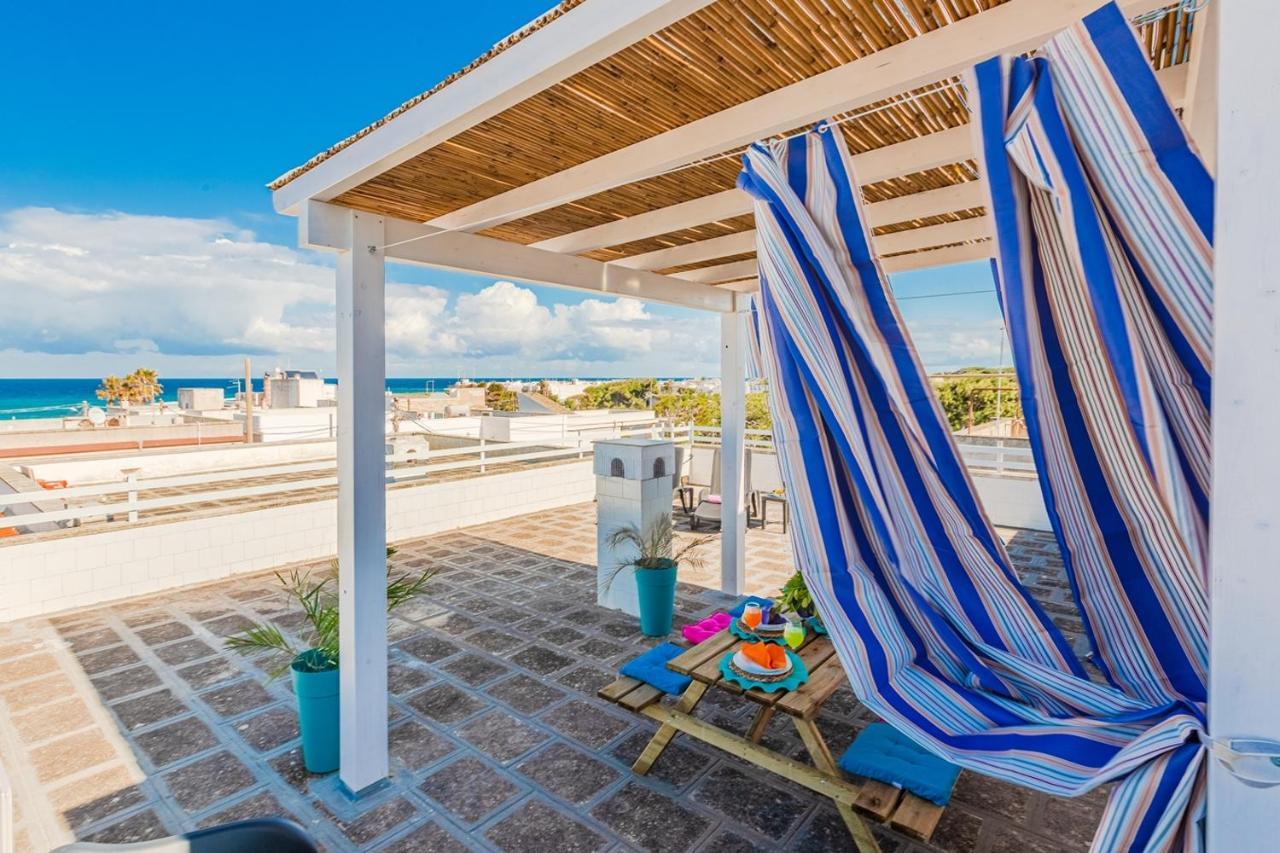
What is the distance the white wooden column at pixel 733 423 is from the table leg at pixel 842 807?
2.84m

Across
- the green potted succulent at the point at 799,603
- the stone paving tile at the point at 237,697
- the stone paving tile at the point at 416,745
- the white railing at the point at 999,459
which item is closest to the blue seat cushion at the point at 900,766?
the green potted succulent at the point at 799,603

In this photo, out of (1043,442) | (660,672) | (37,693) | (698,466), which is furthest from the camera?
(698,466)

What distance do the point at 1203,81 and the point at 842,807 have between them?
2.70m

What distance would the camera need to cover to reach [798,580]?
11.4 ft

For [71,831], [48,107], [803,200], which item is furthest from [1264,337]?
[48,107]

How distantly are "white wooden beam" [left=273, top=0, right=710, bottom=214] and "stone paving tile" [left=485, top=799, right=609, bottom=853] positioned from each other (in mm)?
2755

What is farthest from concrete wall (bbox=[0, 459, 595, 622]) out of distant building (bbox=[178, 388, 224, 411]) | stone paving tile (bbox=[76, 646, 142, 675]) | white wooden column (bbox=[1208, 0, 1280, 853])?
distant building (bbox=[178, 388, 224, 411])

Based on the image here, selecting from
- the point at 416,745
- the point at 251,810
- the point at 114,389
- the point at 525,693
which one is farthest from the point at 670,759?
the point at 114,389

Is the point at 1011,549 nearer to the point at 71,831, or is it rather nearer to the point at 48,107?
the point at 71,831

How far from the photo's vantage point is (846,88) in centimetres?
183

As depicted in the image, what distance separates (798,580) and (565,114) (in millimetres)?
2646

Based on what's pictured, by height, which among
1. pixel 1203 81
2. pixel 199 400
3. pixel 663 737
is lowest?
pixel 663 737

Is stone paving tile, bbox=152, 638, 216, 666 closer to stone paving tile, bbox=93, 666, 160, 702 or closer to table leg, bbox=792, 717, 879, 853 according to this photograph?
stone paving tile, bbox=93, 666, 160, 702

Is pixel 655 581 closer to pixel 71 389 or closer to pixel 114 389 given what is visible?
pixel 114 389
